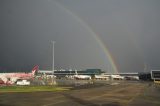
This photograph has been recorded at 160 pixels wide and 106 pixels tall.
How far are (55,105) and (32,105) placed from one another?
2.85 m

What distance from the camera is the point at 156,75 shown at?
179 meters

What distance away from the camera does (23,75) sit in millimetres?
124938

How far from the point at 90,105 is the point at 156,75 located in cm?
16120

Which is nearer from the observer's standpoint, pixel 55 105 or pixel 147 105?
pixel 55 105

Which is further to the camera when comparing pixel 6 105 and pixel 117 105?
pixel 117 105

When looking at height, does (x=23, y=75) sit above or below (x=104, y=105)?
above

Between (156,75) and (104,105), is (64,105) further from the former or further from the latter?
(156,75)

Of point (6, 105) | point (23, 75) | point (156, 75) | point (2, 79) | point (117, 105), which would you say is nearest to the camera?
point (6, 105)

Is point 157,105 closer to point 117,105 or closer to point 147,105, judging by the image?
point 147,105

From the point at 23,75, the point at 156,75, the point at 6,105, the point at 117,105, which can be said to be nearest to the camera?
the point at 6,105

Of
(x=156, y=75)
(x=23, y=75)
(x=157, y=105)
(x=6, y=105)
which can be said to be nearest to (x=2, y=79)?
(x=23, y=75)

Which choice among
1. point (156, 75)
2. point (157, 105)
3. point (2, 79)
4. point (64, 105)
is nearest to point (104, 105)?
point (64, 105)

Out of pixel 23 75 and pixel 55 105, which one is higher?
pixel 23 75

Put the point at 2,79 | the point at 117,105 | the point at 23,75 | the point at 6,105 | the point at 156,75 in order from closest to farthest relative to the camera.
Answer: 1. the point at 6,105
2. the point at 117,105
3. the point at 2,79
4. the point at 23,75
5. the point at 156,75
